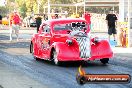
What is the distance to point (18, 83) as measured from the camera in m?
9.19

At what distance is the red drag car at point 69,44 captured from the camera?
13039 millimetres

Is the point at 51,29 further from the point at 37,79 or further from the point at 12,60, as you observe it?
the point at 37,79

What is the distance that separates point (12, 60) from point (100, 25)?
3742 centimetres

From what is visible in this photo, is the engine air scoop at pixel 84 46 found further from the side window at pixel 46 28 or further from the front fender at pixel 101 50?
the side window at pixel 46 28

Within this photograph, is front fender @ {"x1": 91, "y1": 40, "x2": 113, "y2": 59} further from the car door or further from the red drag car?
the car door

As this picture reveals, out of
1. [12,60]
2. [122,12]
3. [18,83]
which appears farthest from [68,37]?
[122,12]

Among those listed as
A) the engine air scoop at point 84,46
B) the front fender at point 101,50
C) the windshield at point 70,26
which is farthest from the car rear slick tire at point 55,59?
the windshield at point 70,26

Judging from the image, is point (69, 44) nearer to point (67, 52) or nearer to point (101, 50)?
point (67, 52)

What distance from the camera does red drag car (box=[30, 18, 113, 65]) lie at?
13039 mm

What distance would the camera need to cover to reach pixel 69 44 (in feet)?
43.1

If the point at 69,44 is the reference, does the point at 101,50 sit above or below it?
below

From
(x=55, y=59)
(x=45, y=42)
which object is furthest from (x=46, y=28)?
(x=55, y=59)

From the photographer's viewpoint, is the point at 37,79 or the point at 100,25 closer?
the point at 37,79

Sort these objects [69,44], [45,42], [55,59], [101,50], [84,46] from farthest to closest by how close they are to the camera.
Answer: [45,42], [55,59], [101,50], [69,44], [84,46]
